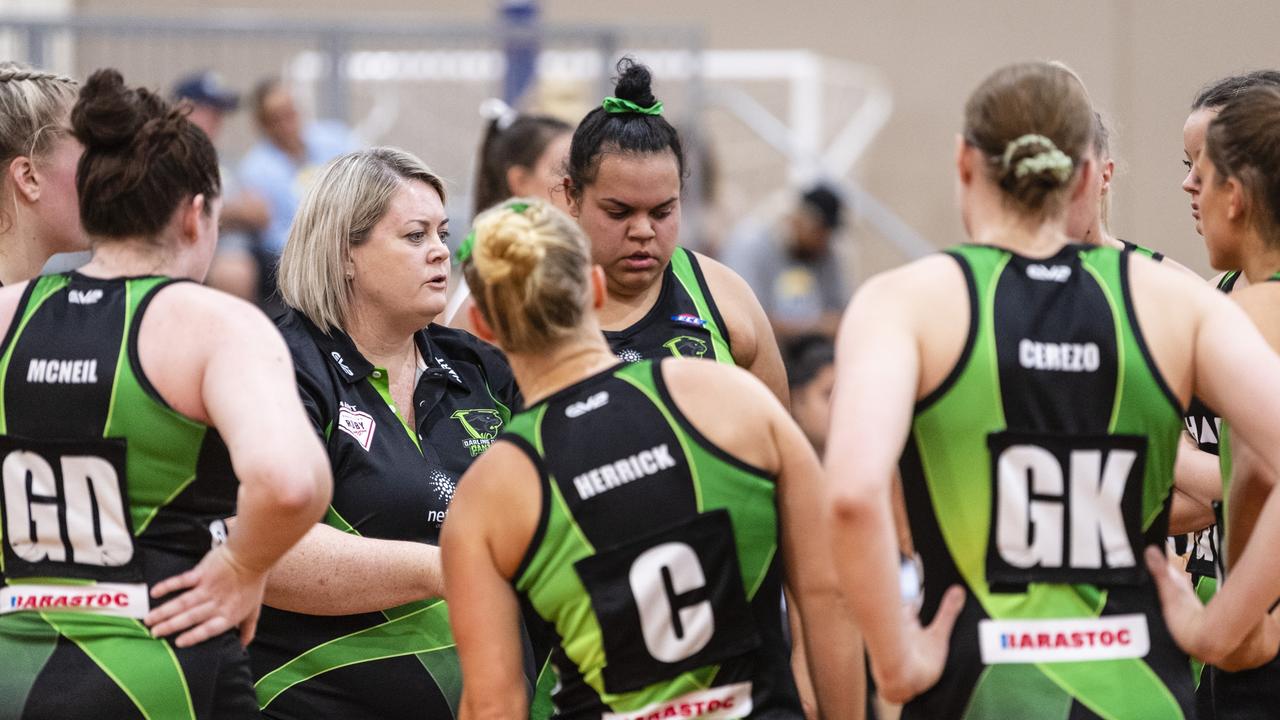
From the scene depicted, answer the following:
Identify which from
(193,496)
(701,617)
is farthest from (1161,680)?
(193,496)

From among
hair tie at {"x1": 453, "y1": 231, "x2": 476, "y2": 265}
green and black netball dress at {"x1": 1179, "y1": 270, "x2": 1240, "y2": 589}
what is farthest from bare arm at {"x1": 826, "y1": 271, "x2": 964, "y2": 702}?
green and black netball dress at {"x1": 1179, "y1": 270, "x2": 1240, "y2": 589}

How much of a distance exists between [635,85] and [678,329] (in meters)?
0.56

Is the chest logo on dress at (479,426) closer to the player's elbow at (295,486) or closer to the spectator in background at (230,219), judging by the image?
the player's elbow at (295,486)

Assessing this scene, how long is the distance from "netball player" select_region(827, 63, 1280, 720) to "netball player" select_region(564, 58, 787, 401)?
3.31 ft

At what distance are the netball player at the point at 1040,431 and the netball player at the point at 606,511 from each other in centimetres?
23

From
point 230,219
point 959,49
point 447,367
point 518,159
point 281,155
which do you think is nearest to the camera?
point 447,367

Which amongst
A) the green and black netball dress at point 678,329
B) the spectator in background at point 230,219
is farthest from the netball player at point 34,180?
the spectator in background at point 230,219

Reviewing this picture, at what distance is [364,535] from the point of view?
117 inches

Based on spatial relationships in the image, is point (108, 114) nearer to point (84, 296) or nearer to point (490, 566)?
point (84, 296)

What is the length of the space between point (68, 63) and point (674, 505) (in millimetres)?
5413

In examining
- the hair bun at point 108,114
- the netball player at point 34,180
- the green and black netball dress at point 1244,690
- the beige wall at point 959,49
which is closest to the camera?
the hair bun at point 108,114

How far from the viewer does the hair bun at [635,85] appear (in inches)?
129

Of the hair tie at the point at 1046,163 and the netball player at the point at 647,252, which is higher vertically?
the hair tie at the point at 1046,163

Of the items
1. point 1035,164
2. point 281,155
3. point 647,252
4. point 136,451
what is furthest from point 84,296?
point 281,155
